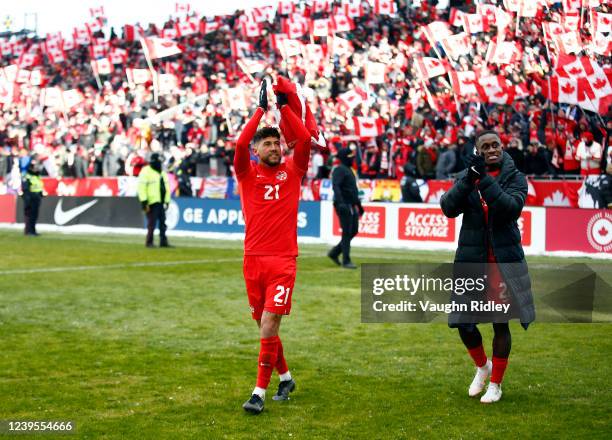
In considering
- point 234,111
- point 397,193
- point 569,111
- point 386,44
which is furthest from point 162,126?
point 569,111

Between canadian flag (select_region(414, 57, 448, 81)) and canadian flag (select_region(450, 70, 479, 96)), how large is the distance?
5.05 ft

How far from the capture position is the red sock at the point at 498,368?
7.47m

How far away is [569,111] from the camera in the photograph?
25859 millimetres

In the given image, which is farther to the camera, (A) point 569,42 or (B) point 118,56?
(B) point 118,56

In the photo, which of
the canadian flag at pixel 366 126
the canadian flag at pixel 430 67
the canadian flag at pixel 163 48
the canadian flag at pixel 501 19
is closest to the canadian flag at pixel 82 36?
the canadian flag at pixel 163 48

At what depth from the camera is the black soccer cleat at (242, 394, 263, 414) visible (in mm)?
7168

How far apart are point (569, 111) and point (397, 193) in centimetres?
499

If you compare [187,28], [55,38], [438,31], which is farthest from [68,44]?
[438,31]

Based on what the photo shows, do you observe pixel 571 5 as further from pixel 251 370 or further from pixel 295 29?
pixel 251 370

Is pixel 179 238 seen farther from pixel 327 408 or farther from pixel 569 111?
pixel 327 408

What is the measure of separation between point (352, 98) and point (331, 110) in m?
2.96

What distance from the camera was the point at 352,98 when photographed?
2873cm

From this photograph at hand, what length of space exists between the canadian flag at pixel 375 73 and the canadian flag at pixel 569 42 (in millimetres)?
6103

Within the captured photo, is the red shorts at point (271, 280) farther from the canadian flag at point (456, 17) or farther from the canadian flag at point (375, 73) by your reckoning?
the canadian flag at point (456, 17)
